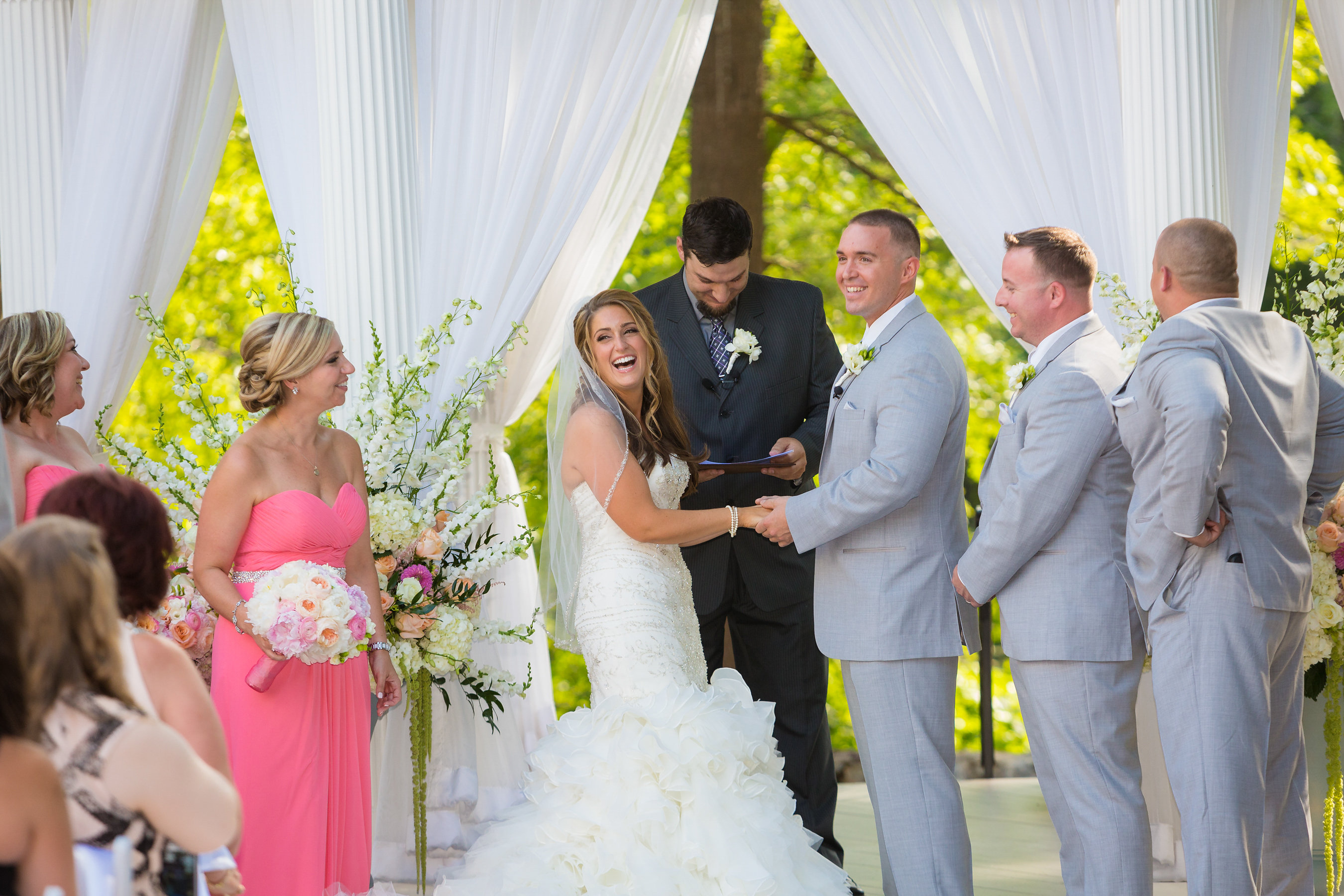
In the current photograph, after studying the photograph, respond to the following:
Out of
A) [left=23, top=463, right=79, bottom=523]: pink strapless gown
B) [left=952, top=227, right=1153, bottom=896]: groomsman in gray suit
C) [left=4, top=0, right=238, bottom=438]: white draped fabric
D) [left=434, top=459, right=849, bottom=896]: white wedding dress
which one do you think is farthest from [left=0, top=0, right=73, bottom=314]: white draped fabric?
[left=952, top=227, right=1153, bottom=896]: groomsman in gray suit

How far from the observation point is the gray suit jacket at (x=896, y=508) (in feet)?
10.8

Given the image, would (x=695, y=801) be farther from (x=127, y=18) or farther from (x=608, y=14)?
(x=127, y=18)

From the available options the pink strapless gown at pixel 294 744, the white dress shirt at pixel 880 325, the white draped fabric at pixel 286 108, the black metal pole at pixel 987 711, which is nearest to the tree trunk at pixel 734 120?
the black metal pole at pixel 987 711

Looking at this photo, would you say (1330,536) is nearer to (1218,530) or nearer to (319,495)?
(1218,530)

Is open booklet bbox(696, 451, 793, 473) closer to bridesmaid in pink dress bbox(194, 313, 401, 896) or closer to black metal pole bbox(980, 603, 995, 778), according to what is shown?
bridesmaid in pink dress bbox(194, 313, 401, 896)

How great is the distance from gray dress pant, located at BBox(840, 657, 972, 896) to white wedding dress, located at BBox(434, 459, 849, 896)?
0.70 feet

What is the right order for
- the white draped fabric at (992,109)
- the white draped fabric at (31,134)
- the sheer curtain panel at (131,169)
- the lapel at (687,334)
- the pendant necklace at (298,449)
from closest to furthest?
the pendant necklace at (298,449) < the lapel at (687,334) < the white draped fabric at (992,109) < the sheer curtain panel at (131,169) < the white draped fabric at (31,134)

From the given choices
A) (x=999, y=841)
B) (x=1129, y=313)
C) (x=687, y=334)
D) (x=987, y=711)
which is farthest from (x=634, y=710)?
(x=987, y=711)

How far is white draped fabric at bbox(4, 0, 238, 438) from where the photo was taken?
15.8 ft

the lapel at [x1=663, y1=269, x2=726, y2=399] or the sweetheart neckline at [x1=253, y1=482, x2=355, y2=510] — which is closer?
the sweetheart neckline at [x1=253, y1=482, x2=355, y2=510]

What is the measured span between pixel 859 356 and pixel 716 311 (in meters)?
0.97

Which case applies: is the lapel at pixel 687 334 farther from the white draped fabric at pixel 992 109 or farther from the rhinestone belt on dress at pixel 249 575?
the rhinestone belt on dress at pixel 249 575

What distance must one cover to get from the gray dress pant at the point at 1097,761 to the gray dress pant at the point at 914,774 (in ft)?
0.82

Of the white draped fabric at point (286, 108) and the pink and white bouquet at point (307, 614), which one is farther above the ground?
the white draped fabric at point (286, 108)
